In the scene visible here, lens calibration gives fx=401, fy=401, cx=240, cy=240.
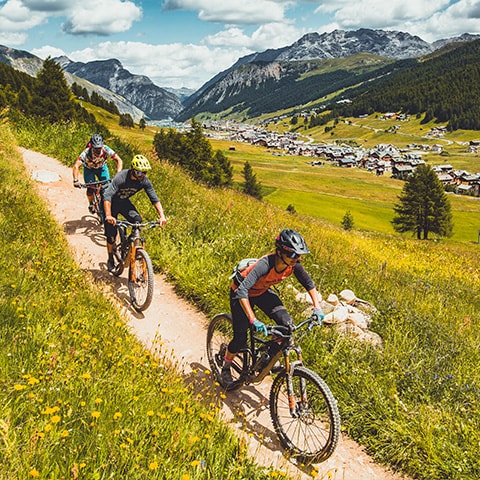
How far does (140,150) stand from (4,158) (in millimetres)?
7589

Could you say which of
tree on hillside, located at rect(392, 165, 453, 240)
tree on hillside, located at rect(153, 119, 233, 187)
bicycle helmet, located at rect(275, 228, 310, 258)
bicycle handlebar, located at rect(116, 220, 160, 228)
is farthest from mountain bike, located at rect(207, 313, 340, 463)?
tree on hillside, located at rect(392, 165, 453, 240)

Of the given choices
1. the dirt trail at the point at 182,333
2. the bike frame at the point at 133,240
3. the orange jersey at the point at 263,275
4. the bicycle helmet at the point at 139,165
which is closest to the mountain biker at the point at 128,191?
the bicycle helmet at the point at 139,165

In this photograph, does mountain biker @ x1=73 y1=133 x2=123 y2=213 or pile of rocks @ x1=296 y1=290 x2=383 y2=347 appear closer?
pile of rocks @ x1=296 y1=290 x2=383 y2=347

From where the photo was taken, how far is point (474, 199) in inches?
5728

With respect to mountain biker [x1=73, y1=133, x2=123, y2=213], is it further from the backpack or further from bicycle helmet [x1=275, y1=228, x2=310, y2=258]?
bicycle helmet [x1=275, y1=228, x2=310, y2=258]

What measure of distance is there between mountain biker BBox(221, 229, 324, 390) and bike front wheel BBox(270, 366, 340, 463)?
0.80 meters

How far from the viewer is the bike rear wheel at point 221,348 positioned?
21.6 feet

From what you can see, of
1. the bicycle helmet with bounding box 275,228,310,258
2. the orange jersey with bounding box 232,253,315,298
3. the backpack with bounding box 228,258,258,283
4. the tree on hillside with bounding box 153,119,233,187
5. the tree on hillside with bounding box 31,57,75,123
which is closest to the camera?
the bicycle helmet with bounding box 275,228,310,258

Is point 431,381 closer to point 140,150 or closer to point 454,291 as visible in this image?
point 454,291

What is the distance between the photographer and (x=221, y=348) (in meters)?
7.00

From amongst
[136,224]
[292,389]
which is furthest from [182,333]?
[292,389]

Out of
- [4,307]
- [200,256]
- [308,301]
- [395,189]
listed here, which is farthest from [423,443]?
[395,189]

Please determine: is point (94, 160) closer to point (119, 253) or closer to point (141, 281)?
point (119, 253)

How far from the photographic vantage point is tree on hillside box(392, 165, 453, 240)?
70.1 m
